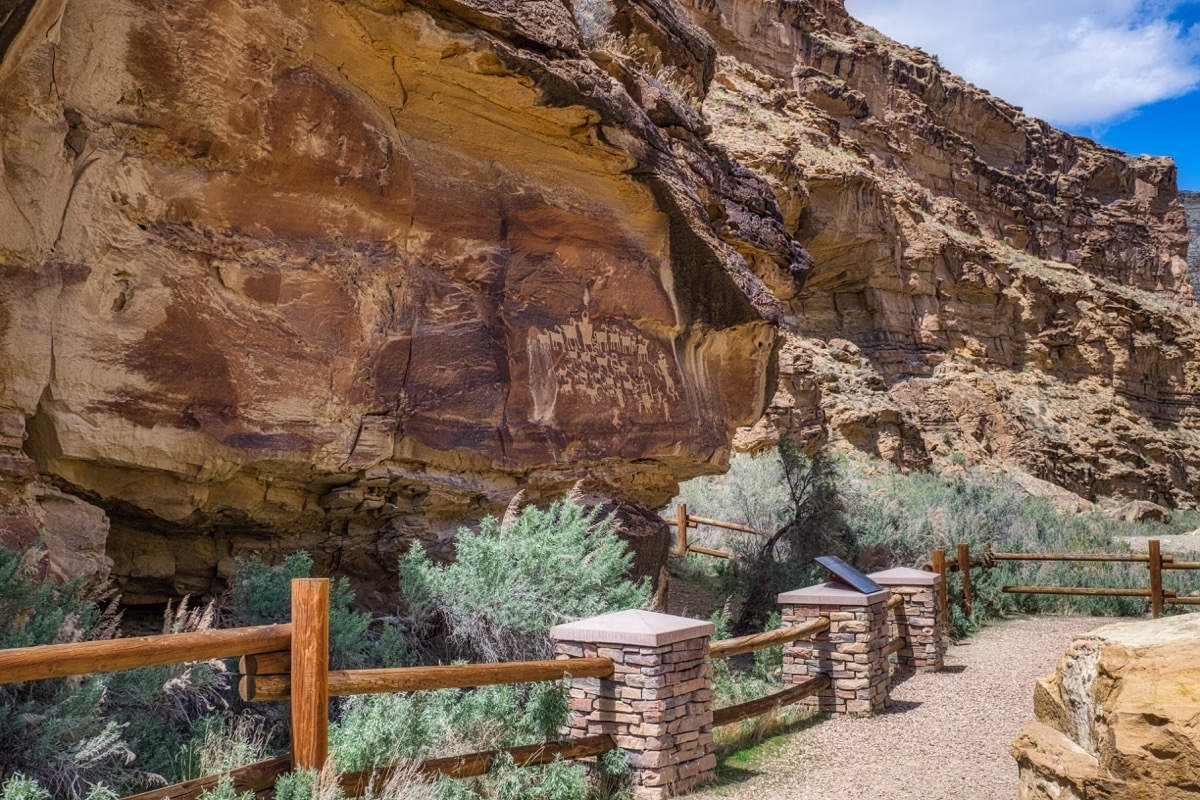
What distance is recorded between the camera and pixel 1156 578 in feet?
41.1

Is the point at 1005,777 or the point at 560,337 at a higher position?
the point at 560,337

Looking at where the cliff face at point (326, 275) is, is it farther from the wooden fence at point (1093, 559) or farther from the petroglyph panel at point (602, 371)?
the wooden fence at point (1093, 559)

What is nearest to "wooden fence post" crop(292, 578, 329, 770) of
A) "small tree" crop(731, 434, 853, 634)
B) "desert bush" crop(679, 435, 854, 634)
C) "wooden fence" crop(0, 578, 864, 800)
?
"wooden fence" crop(0, 578, 864, 800)

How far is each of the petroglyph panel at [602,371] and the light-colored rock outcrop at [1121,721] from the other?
5.51 m

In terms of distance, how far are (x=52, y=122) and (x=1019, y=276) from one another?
3280cm

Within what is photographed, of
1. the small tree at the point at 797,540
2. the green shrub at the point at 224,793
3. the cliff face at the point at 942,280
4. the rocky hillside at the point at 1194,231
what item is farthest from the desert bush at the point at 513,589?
the rocky hillside at the point at 1194,231

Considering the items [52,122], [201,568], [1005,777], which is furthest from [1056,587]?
[52,122]

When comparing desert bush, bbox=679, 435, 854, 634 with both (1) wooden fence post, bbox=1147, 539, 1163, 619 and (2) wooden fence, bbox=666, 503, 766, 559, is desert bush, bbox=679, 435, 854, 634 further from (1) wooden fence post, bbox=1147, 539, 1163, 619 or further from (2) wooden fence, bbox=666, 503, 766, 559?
(1) wooden fence post, bbox=1147, 539, 1163, 619

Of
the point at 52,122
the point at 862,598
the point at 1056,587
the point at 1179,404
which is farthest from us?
the point at 1179,404

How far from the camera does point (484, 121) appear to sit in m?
8.05

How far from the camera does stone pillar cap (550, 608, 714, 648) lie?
17.2ft

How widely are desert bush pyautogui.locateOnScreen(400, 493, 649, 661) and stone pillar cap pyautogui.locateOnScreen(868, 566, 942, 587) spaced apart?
3.12 meters

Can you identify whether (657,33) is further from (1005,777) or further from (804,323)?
(804,323)

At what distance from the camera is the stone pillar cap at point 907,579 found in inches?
363
